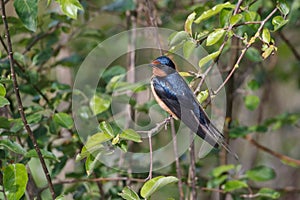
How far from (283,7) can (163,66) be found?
1.35 feet

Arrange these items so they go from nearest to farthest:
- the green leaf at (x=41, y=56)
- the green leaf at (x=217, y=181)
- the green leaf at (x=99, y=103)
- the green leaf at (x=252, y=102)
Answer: the green leaf at (x=99, y=103) → the green leaf at (x=41, y=56) → the green leaf at (x=217, y=181) → the green leaf at (x=252, y=102)

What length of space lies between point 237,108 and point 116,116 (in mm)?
1074

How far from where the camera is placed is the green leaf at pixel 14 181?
57.1 inches

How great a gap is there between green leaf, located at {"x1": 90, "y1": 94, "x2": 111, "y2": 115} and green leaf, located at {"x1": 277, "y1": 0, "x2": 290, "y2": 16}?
65cm

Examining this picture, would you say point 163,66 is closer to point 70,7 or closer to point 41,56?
point 70,7

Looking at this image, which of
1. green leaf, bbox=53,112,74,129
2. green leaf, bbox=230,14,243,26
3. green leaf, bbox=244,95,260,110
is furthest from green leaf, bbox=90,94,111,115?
green leaf, bbox=244,95,260,110

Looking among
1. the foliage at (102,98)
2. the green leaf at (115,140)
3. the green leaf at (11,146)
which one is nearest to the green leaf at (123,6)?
the foliage at (102,98)

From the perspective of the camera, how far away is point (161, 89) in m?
1.80

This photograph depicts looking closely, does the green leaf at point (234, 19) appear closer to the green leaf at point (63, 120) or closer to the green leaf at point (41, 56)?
the green leaf at point (63, 120)

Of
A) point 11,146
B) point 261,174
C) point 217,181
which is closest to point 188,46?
point 11,146

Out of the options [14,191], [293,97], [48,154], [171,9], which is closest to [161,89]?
[48,154]

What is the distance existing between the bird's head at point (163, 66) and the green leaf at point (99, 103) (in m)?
0.22

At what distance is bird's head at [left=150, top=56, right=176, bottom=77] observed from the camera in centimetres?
178

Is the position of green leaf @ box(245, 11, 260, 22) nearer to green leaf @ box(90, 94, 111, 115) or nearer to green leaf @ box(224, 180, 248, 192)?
green leaf @ box(90, 94, 111, 115)
